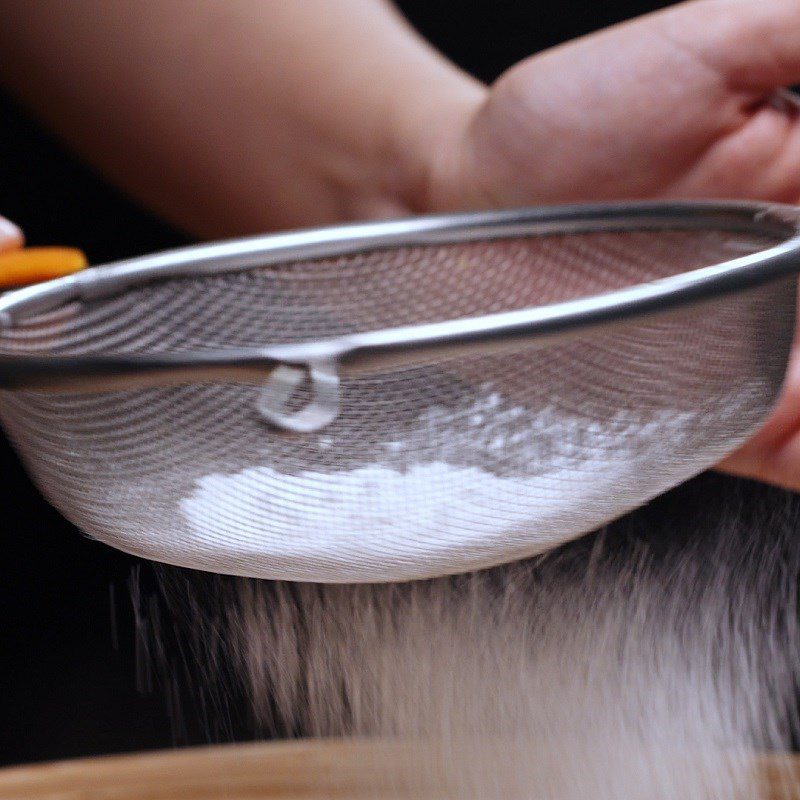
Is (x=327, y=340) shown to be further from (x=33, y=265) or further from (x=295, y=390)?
(x=33, y=265)

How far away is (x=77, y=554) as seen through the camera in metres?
0.94

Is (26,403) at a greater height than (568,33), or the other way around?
(568,33)

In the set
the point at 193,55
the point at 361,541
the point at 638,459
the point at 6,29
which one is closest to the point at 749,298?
the point at 638,459

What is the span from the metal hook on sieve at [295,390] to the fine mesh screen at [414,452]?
1 cm

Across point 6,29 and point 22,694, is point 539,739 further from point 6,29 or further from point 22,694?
point 6,29

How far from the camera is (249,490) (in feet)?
1.46

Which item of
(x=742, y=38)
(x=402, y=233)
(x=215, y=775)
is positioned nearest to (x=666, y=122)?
(x=742, y=38)

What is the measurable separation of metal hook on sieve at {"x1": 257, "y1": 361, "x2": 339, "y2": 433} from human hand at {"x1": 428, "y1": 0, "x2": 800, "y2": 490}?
0.40 metres

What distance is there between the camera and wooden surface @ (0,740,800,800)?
0.67 metres

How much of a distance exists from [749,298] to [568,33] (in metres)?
0.63

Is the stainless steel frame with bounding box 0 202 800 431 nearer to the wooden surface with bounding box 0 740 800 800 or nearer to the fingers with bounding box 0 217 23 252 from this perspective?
the fingers with bounding box 0 217 23 252

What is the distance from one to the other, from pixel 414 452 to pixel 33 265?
23 centimetres

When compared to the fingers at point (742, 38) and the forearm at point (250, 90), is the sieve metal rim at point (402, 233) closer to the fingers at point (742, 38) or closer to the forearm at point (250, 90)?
the fingers at point (742, 38)

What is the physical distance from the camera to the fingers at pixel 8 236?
503mm
